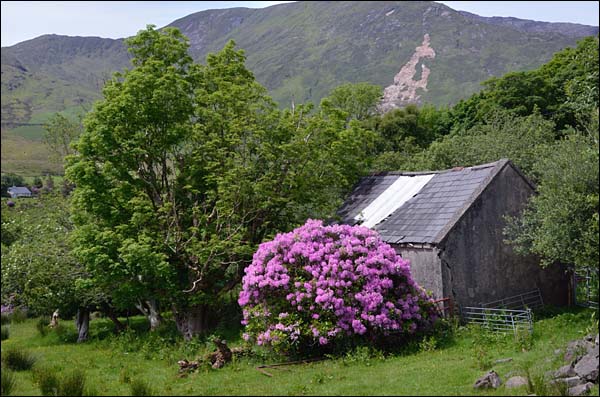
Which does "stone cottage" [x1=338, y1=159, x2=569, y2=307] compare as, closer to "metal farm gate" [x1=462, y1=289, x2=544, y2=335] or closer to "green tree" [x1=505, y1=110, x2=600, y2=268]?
"metal farm gate" [x1=462, y1=289, x2=544, y2=335]

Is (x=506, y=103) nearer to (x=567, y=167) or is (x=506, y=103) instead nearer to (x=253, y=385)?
(x=567, y=167)

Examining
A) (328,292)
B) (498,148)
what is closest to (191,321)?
(328,292)

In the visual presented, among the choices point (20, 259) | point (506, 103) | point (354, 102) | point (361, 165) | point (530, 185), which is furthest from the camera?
point (354, 102)

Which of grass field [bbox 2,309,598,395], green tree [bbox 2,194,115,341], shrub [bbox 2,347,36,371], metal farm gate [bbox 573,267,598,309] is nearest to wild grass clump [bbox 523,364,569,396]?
grass field [bbox 2,309,598,395]

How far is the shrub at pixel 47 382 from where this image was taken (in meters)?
11.1

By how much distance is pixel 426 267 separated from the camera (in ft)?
63.1

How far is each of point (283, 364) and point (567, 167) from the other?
36.1 feet

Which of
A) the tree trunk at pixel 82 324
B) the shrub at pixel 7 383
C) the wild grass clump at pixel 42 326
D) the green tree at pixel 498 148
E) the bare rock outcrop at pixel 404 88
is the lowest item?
the wild grass clump at pixel 42 326

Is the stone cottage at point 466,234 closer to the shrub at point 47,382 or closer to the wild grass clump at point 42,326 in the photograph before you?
the shrub at point 47,382

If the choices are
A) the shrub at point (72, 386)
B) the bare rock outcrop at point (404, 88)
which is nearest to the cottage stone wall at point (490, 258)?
the shrub at point (72, 386)

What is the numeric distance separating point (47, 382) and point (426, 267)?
499 inches

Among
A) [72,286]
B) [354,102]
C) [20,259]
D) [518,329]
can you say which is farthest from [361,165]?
[354,102]

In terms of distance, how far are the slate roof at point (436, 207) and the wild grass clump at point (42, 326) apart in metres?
15.8

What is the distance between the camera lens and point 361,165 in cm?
2762
